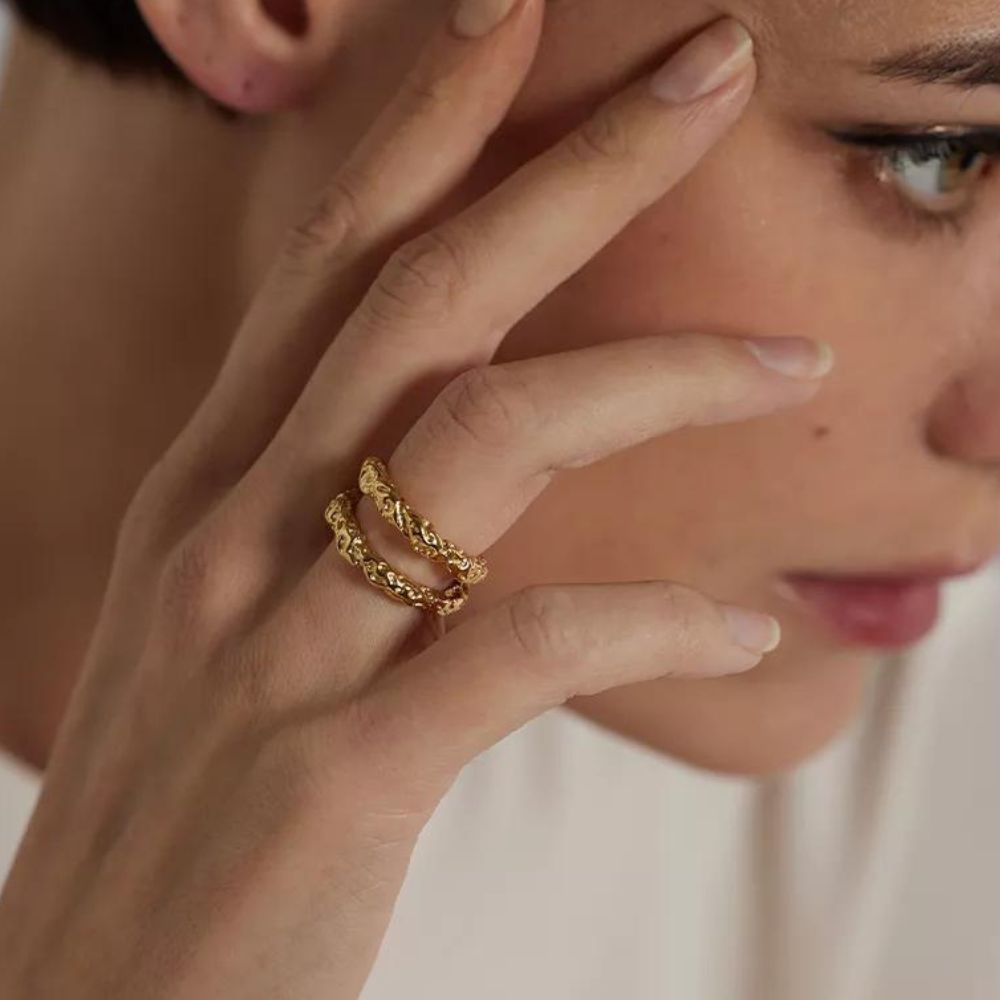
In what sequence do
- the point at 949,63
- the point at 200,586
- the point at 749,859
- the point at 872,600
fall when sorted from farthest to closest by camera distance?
1. the point at 749,859
2. the point at 872,600
3. the point at 200,586
4. the point at 949,63

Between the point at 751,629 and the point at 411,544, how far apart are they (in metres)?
0.17

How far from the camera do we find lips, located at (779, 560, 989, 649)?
31.6 inches

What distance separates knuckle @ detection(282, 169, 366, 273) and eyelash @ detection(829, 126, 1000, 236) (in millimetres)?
222

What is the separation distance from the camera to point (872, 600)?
83 centimetres

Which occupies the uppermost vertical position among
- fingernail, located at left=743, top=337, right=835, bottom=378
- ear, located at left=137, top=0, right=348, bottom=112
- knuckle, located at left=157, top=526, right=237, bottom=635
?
ear, located at left=137, top=0, right=348, bottom=112

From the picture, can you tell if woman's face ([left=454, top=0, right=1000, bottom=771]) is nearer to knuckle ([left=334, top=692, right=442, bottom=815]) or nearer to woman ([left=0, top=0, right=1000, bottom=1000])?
woman ([left=0, top=0, right=1000, bottom=1000])

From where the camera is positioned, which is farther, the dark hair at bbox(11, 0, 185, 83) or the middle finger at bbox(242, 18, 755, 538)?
the dark hair at bbox(11, 0, 185, 83)

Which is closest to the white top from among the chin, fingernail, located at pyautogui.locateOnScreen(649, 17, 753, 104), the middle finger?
the chin

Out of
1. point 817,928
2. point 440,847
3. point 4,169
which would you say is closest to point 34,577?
point 4,169

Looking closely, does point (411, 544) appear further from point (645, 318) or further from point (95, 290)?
point (95, 290)

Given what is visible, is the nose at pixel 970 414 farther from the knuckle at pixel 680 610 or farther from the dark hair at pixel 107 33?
the dark hair at pixel 107 33

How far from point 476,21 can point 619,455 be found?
0.73 feet

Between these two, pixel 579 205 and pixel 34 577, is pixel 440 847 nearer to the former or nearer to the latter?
pixel 34 577

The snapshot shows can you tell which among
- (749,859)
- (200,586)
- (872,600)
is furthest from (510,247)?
(749,859)
